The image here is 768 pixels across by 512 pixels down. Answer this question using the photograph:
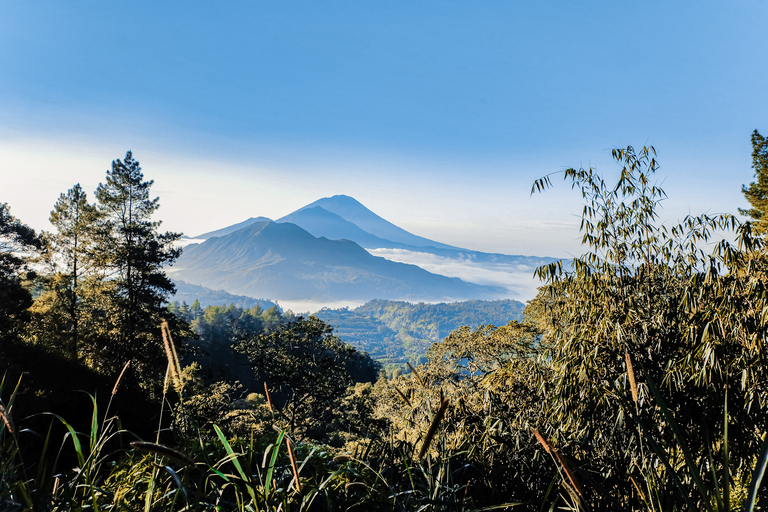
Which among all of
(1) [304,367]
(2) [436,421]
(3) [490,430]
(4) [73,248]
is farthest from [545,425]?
(4) [73,248]

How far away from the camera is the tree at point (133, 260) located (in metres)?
14.4

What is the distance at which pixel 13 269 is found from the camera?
1287 centimetres

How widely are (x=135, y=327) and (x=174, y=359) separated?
49.9 feet

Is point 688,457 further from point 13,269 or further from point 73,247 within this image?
point 73,247

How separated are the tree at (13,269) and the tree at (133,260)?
Answer: 2.04 metres

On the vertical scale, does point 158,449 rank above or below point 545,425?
above

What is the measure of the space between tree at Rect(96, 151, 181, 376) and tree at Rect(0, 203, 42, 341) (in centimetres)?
204

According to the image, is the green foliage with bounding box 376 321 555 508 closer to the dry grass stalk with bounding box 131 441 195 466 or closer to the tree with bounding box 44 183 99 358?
the dry grass stalk with bounding box 131 441 195 466

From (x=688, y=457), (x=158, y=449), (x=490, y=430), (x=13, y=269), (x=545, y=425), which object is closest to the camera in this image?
(x=688, y=457)

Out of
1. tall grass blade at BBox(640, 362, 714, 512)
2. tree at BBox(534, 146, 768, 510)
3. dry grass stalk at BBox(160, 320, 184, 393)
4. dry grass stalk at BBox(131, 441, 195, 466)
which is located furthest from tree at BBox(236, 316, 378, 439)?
tall grass blade at BBox(640, 362, 714, 512)

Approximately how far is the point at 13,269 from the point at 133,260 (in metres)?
3.13

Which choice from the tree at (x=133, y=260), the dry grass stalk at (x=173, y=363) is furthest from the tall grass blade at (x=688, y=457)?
the tree at (x=133, y=260)

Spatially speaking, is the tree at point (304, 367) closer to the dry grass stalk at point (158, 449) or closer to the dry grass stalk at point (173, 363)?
the dry grass stalk at point (173, 363)

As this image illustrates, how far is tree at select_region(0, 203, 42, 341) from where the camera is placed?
1116 cm
